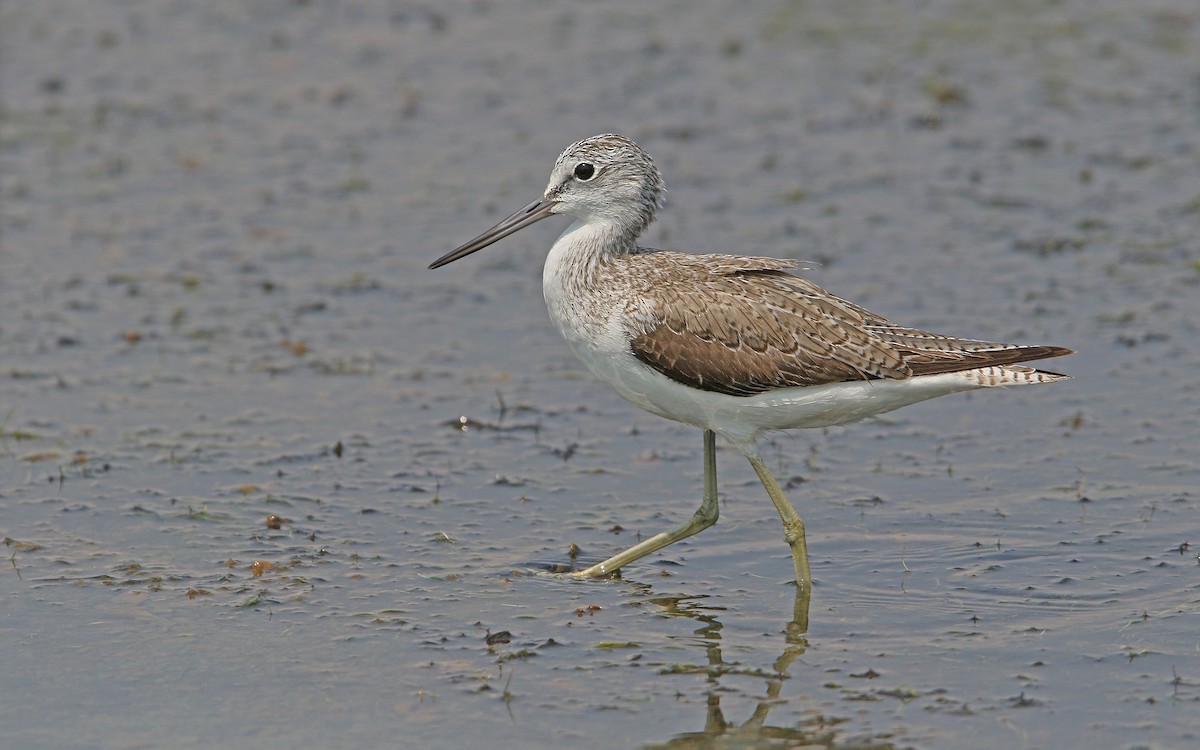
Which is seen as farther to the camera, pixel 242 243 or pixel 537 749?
pixel 242 243

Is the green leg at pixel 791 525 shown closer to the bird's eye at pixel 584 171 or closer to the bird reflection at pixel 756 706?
the bird reflection at pixel 756 706

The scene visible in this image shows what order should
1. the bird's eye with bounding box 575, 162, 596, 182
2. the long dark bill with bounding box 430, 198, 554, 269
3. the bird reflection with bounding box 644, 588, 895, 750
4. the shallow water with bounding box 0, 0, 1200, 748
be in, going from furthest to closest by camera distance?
the long dark bill with bounding box 430, 198, 554, 269 < the bird's eye with bounding box 575, 162, 596, 182 < the shallow water with bounding box 0, 0, 1200, 748 < the bird reflection with bounding box 644, 588, 895, 750

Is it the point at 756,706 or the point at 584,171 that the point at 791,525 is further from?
the point at 584,171

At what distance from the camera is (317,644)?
7.72 meters

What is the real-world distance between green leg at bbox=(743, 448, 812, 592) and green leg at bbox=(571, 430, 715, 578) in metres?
0.43

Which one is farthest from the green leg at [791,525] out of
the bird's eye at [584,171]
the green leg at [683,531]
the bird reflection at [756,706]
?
the bird's eye at [584,171]

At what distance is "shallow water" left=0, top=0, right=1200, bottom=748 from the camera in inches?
290

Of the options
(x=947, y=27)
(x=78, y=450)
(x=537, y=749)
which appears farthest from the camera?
(x=947, y=27)

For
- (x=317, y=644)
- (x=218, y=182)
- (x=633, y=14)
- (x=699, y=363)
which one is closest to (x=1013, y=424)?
(x=699, y=363)

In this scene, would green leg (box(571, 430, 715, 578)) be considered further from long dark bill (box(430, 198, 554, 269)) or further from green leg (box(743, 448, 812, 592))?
long dark bill (box(430, 198, 554, 269))

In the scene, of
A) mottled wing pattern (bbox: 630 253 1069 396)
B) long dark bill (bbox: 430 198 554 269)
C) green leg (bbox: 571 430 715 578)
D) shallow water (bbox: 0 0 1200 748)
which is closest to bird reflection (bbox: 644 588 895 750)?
shallow water (bbox: 0 0 1200 748)

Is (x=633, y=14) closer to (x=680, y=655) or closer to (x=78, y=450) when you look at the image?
(x=78, y=450)

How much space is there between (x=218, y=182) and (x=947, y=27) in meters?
7.88

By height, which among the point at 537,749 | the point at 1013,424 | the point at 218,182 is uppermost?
the point at 218,182
